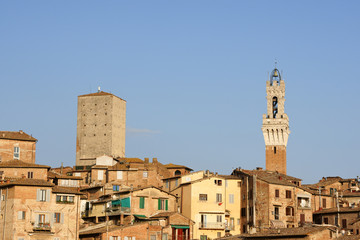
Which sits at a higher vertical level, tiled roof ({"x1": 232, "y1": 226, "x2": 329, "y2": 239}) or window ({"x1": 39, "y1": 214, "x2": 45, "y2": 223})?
window ({"x1": 39, "y1": 214, "x2": 45, "y2": 223})

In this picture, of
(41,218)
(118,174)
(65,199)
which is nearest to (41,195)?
(41,218)

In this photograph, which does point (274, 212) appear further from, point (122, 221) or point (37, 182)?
point (37, 182)

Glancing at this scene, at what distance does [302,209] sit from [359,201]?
9792 millimetres

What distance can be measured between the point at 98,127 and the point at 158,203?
148 feet

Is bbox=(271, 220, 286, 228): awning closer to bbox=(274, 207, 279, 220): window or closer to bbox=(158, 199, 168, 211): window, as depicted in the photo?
bbox=(274, 207, 279, 220): window

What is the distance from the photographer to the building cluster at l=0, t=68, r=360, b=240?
7525 cm

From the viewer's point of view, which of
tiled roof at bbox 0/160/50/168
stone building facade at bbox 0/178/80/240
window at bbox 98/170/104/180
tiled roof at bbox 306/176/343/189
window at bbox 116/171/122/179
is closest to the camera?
stone building facade at bbox 0/178/80/240

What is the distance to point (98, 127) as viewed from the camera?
428ft

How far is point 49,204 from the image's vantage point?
76.4m

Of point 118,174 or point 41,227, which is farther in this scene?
point 118,174

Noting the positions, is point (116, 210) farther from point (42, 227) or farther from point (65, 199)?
point (42, 227)

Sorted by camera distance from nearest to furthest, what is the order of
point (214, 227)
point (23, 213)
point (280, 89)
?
1. point (23, 213)
2. point (214, 227)
3. point (280, 89)

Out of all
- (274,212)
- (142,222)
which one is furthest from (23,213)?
(274,212)

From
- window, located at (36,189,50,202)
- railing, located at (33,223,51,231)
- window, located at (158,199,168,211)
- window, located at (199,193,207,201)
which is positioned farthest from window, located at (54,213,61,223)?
window, located at (199,193,207,201)
